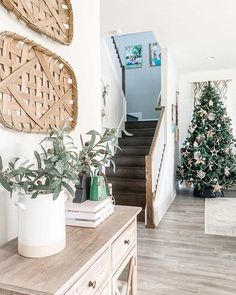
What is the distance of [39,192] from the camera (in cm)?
104

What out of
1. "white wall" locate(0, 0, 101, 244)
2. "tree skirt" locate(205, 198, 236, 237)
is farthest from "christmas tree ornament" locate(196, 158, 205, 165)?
"white wall" locate(0, 0, 101, 244)

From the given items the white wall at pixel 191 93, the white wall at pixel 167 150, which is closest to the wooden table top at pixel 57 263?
the white wall at pixel 167 150

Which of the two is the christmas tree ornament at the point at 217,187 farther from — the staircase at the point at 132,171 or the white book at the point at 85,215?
the white book at the point at 85,215

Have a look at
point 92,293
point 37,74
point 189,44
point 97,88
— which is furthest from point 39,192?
point 189,44

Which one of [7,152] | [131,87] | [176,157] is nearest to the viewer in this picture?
[7,152]

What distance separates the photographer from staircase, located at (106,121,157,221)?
4547mm

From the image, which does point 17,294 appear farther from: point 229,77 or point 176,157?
point 229,77

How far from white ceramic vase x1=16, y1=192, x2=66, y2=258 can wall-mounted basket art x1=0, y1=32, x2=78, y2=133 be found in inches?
14.9

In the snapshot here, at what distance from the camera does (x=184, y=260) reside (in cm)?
296

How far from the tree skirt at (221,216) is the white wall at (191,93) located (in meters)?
1.98

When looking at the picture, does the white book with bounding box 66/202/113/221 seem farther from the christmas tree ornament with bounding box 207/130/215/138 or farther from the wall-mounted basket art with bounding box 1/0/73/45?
the christmas tree ornament with bounding box 207/130/215/138

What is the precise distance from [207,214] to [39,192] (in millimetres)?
4043

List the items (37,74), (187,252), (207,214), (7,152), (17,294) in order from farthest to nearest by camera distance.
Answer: (207,214) → (187,252) → (37,74) → (7,152) → (17,294)

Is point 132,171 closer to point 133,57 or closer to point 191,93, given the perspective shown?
point 191,93
